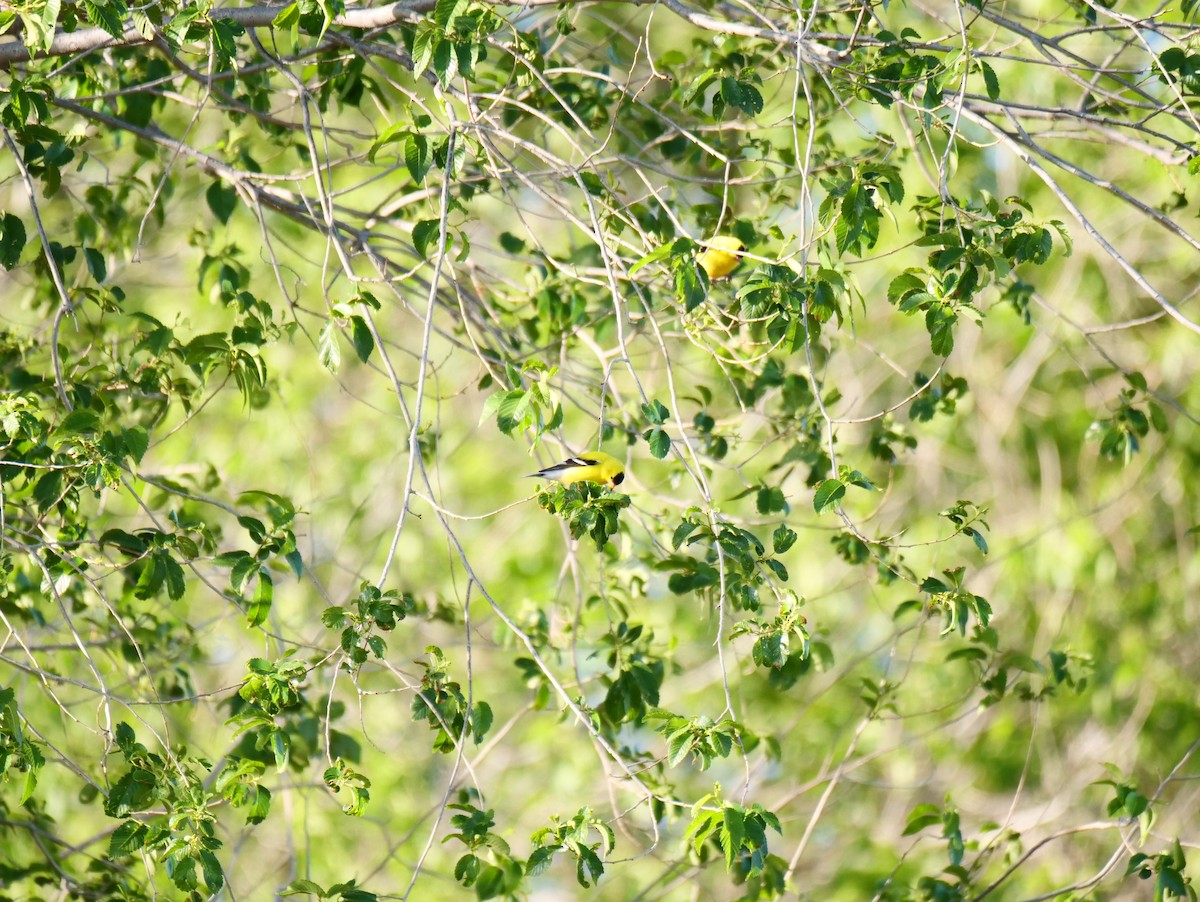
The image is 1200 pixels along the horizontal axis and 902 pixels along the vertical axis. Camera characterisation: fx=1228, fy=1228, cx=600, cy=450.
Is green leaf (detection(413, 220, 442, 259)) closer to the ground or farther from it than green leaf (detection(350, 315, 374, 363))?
farther from it

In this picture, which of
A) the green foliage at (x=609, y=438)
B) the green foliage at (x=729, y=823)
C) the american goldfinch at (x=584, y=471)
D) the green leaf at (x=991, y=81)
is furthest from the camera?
the american goldfinch at (x=584, y=471)

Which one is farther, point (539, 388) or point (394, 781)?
point (394, 781)

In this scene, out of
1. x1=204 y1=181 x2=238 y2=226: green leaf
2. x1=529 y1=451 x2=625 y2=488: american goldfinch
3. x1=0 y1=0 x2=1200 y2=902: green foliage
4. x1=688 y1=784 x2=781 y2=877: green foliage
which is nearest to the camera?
x1=688 y1=784 x2=781 y2=877: green foliage

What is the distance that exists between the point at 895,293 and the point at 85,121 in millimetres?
1970

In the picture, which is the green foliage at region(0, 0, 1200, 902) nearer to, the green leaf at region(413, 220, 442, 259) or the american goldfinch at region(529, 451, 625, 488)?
the green leaf at region(413, 220, 442, 259)

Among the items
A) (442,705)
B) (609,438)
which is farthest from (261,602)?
(609,438)

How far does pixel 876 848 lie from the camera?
635cm

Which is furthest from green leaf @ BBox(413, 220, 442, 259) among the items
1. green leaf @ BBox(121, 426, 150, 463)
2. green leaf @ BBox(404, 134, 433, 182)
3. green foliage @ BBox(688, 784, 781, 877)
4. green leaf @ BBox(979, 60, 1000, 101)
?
green foliage @ BBox(688, 784, 781, 877)

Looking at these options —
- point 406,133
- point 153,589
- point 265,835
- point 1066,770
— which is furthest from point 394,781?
point 406,133

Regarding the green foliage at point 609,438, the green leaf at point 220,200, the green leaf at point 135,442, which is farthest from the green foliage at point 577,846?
the green leaf at point 220,200

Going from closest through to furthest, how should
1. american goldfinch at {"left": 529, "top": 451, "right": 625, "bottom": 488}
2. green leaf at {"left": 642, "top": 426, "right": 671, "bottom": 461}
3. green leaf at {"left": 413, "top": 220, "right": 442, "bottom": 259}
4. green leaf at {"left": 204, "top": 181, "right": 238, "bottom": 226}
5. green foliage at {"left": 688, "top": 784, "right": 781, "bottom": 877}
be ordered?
green foliage at {"left": 688, "top": 784, "right": 781, "bottom": 877}
green leaf at {"left": 642, "top": 426, "right": 671, "bottom": 461}
green leaf at {"left": 413, "top": 220, "right": 442, "bottom": 259}
american goldfinch at {"left": 529, "top": 451, "right": 625, "bottom": 488}
green leaf at {"left": 204, "top": 181, "right": 238, "bottom": 226}

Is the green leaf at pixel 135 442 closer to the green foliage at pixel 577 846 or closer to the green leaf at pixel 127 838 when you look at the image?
the green leaf at pixel 127 838

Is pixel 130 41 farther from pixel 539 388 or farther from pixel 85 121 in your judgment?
pixel 539 388

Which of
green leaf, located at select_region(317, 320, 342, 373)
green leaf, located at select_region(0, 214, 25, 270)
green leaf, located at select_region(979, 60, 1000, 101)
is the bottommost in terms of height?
green leaf, located at select_region(0, 214, 25, 270)
